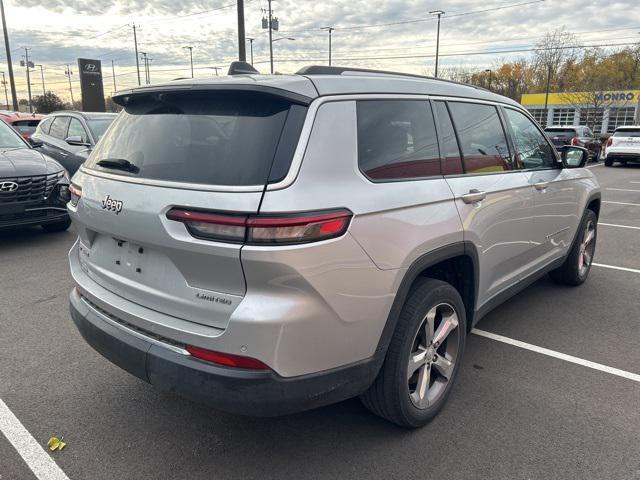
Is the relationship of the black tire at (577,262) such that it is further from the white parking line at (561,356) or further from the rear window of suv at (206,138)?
the rear window of suv at (206,138)

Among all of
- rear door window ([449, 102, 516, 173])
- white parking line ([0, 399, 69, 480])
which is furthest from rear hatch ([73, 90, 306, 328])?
Answer: rear door window ([449, 102, 516, 173])

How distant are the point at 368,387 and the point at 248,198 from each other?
1.09m

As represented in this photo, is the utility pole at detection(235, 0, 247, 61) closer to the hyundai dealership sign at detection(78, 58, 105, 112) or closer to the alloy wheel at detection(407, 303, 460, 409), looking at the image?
the hyundai dealership sign at detection(78, 58, 105, 112)

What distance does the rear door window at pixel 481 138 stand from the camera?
3.12 meters

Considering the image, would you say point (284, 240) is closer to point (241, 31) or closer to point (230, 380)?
point (230, 380)

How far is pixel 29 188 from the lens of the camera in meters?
6.32

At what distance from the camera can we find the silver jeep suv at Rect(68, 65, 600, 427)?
201cm

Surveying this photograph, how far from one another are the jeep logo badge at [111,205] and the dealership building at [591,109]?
1681 inches

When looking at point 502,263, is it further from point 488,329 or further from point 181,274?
point 181,274

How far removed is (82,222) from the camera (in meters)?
2.72

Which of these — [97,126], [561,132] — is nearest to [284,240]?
[97,126]

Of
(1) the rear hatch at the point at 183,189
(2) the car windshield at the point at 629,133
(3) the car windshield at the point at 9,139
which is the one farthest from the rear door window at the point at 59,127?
(2) the car windshield at the point at 629,133

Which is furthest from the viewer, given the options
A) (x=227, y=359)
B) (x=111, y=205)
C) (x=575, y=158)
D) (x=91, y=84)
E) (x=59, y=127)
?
(x=91, y=84)

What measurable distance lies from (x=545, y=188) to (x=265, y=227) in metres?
2.88
